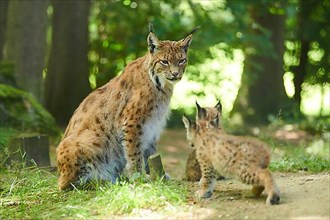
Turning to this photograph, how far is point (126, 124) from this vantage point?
27.9 ft

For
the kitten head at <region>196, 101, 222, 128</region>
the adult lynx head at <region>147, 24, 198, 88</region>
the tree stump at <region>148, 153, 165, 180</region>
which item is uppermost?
the adult lynx head at <region>147, 24, 198, 88</region>

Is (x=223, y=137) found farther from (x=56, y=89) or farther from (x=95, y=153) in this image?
(x=56, y=89)

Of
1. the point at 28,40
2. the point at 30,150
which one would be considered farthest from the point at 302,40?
the point at 30,150

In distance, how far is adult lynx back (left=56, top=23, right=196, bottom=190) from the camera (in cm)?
838

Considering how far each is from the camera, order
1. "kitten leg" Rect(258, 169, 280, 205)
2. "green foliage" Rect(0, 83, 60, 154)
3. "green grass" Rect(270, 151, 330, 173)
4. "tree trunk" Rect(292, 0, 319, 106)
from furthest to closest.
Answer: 1. "tree trunk" Rect(292, 0, 319, 106)
2. "green foliage" Rect(0, 83, 60, 154)
3. "green grass" Rect(270, 151, 330, 173)
4. "kitten leg" Rect(258, 169, 280, 205)

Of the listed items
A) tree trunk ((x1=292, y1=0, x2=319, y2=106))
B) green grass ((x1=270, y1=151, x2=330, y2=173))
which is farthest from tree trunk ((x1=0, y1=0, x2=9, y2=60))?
tree trunk ((x1=292, y1=0, x2=319, y2=106))

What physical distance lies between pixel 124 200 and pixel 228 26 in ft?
38.1

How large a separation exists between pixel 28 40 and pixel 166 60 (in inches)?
249

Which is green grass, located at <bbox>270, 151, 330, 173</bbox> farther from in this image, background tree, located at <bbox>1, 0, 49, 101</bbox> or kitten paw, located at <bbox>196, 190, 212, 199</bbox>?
background tree, located at <bbox>1, 0, 49, 101</bbox>

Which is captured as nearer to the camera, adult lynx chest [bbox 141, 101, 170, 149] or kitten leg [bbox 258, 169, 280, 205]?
kitten leg [bbox 258, 169, 280, 205]

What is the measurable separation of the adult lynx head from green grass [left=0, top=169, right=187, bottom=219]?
1264 mm

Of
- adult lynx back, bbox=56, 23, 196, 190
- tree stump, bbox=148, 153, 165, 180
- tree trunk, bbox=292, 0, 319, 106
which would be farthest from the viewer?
tree trunk, bbox=292, 0, 319, 106

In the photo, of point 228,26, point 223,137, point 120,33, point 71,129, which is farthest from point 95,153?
point 120,33

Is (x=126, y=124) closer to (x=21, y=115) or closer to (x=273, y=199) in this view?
(x=273, y=199)
